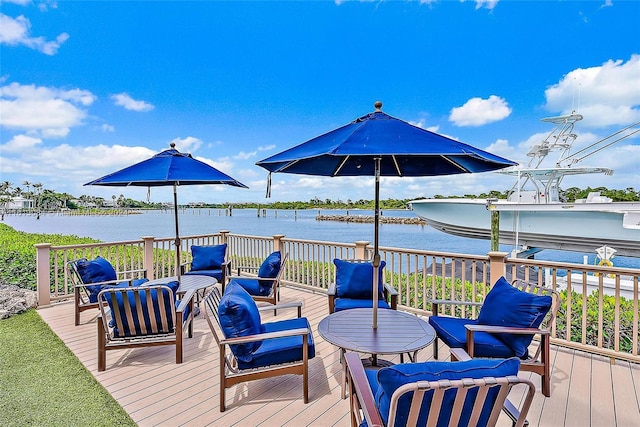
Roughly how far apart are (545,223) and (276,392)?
41.7ft

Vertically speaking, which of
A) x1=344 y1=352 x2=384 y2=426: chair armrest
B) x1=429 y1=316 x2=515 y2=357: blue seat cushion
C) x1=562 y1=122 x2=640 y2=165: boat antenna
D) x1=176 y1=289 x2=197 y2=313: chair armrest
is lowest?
x1=429 y1=316 x2=515 y2=357: blue seat cushion

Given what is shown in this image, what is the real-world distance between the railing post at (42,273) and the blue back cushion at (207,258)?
2120 mm

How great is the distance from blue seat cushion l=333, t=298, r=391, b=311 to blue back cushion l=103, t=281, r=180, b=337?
70.1 inches

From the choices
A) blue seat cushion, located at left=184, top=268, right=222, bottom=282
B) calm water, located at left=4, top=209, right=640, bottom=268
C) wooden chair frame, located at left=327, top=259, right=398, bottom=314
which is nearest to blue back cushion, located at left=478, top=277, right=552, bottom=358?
wooden chair frame, located at left=327, top=259, right=398, bottom=314

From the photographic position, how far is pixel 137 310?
3.20 m

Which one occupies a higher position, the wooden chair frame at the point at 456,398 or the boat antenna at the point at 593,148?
the boat antenna at the point at 593,148

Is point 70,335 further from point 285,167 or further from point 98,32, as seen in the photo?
point 98,32

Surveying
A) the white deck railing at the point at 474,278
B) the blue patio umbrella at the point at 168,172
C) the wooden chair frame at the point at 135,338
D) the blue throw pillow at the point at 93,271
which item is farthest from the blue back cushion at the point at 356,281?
the blue throw pillow at the point at 93,271

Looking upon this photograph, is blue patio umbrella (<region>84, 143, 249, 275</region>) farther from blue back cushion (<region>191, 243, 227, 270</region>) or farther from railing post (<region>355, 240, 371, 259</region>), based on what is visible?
railing post (<region>355, 240, 371, 259</region>)

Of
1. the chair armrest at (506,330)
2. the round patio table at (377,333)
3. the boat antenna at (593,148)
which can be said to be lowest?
the round patio table at (377,333)

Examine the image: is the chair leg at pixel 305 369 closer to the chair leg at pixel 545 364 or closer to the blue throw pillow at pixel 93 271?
the chair leg at pixel 545 364

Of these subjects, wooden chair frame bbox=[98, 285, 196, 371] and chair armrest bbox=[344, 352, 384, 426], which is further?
wooden chair frame bbox=[98, 285, 196, 371]

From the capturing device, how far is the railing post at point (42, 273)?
16.6ft

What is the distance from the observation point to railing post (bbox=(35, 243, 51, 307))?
5066 millimetres
